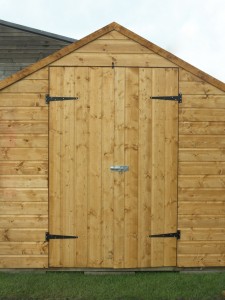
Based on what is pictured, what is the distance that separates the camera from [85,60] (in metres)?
6.33

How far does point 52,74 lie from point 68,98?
0.41m

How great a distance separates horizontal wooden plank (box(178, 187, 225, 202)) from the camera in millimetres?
6449

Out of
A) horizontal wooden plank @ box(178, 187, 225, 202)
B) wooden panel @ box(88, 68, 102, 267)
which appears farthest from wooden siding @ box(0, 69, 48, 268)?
horizontal wooden plank @ box(178, 187, 225, 202)

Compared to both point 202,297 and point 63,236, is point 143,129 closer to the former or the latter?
point 63,236

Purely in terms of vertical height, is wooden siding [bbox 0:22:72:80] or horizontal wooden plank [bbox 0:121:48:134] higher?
wooden siding [bbox 0:22:72:80]

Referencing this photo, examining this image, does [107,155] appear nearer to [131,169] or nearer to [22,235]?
[131,169]

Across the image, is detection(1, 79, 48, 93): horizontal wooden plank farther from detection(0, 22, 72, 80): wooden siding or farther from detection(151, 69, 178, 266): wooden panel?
detection(0, 22, 72, 80): wooden siding

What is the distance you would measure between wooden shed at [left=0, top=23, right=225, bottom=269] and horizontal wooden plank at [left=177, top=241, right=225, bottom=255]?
0.03 m

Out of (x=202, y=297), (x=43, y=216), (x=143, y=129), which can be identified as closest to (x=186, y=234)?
(x=202, y=297)

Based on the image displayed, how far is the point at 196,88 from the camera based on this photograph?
6414 millimetres

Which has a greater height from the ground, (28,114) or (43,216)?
(28,114)

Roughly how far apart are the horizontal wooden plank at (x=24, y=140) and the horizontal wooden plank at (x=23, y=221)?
3.39 ft

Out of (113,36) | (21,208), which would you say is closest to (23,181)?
(21,208)

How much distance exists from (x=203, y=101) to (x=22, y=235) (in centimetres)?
329
